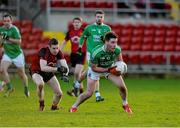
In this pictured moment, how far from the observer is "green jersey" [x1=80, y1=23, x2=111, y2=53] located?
882 inches

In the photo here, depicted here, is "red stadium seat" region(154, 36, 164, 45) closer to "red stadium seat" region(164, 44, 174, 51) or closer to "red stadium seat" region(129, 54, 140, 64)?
"red stadium seat" region(164, 44, 174, 51)

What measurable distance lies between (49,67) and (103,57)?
149 cm

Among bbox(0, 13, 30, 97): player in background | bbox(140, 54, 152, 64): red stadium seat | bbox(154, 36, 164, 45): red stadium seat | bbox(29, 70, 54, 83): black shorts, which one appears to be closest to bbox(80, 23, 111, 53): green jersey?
bbox(0, 13, 30, 97): player in background

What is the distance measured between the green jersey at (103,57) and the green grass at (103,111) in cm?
127

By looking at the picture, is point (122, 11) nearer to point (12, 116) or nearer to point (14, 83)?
point (14, 83)

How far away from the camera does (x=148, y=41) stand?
1485 inches

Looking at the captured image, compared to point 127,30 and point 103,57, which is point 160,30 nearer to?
point 127,30

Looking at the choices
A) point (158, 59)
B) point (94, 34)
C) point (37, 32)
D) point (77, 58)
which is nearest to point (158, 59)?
point (158, 59)

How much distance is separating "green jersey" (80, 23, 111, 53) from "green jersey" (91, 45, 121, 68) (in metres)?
4.05

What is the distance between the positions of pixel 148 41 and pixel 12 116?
20.7 metres

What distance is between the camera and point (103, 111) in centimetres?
Answer: 1928

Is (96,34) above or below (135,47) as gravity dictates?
above

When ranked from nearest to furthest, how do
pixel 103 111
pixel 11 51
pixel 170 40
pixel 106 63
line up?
pixel 106 63 → pixel 103 111 → pixel 11 51 → pixel 170 40

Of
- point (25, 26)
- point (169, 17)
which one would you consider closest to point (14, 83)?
point (25, 26)
